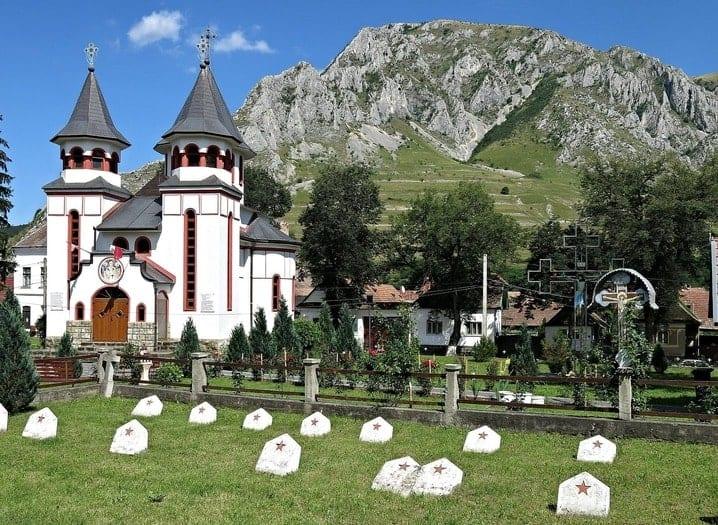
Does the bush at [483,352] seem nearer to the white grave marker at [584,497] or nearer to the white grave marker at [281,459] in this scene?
the white grave marker at [281,459]

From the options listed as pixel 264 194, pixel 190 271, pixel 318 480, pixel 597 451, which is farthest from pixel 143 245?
pixel 597 451

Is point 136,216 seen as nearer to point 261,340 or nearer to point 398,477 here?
point 261,340

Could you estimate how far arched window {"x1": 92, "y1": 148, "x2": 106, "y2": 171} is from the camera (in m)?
37.8

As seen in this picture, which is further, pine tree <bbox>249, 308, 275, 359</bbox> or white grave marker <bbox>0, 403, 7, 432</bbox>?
pine tree <bbox>249, 308, 275, 359</bbox>

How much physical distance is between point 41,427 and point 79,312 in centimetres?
2117

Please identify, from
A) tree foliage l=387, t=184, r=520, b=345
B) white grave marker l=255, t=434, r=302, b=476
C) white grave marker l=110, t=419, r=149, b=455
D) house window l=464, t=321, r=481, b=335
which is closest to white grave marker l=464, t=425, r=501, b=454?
white grave marker l=255, t=434, r=302, b=476

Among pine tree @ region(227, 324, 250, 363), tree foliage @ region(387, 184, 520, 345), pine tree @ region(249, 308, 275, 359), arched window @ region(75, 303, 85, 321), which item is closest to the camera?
pine tree @ region(227, 324, 250, 363)

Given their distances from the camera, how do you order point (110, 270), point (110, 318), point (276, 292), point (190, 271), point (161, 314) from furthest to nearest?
point (276, 292) < point (190, 271) < point (161, 314) < point (110, 270) < point (110, 318)

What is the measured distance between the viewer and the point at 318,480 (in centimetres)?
1134

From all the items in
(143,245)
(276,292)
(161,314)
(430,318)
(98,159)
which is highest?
(98,159)

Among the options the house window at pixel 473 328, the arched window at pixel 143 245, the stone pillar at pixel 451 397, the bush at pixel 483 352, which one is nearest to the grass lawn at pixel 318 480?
the stone pillar at pixel 451 397

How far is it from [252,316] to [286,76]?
160 m

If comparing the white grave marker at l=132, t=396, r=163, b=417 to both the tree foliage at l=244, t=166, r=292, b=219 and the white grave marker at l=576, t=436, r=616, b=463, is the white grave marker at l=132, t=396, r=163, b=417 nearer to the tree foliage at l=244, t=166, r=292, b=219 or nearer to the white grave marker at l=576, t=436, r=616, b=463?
the white grave marker at l=576, t=436, r=616, b=463

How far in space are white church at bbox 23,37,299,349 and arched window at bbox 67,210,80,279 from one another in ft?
0.18
